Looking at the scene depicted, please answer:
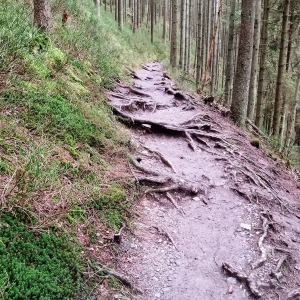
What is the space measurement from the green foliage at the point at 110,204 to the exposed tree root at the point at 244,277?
1314 millimetres

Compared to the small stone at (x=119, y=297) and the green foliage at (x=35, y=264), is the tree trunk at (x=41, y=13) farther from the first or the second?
the small stone at (x=119, y=297)

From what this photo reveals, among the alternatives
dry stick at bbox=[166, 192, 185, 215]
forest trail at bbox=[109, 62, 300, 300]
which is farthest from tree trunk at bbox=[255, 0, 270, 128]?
dry stick at bbox=[166, 192, 185, 215]

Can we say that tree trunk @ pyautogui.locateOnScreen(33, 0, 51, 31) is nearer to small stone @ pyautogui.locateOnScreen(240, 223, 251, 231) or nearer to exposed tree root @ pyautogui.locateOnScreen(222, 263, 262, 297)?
small stone @ pyautogui.locateOnScreen(240, 223, 251, 231)

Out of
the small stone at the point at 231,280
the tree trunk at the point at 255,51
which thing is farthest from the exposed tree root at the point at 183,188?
the tree trunk at the point at 255,51

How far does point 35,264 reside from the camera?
264cm

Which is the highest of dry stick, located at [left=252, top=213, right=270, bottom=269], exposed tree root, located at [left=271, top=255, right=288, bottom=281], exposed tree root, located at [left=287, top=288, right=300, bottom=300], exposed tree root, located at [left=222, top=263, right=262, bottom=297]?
exposed tree root, located at [left=222, top=263, right=262, bottom=297]

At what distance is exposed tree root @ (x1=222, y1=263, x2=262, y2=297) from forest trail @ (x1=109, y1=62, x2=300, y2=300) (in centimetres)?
1

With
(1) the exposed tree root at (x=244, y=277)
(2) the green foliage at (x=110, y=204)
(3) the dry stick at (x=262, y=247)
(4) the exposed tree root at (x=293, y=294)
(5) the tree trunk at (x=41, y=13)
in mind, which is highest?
(5) the tree trunk at (x=41, y=13)

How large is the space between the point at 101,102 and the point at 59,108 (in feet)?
7.01

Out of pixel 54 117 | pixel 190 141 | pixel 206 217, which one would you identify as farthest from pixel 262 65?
pixel 54 117

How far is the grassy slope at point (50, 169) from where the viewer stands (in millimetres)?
2648

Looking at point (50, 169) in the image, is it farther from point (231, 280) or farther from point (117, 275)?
point (231, 280)

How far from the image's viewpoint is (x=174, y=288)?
340 centimetres

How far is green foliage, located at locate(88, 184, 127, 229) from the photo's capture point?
3853 millimetres
